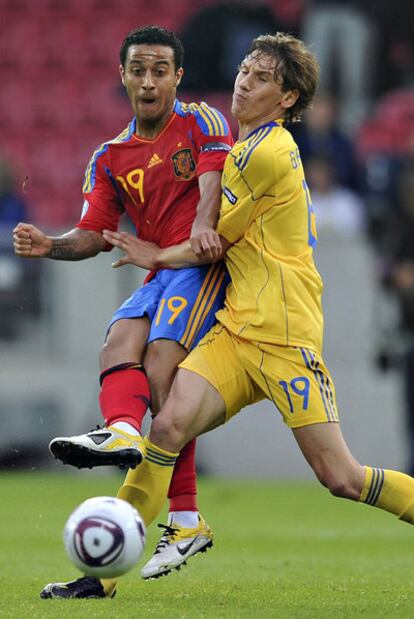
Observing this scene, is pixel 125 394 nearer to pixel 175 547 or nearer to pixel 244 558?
pixel 175 547

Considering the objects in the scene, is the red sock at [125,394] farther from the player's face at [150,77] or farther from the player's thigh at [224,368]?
the player's face at [150,77]

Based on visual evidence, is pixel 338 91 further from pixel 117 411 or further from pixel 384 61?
pixel 117 411

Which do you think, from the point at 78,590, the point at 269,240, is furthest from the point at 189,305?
the point at 78,590

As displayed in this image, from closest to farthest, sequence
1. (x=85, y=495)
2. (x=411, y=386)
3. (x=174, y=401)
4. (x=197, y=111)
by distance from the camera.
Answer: (x=174, y=401) < (x=197, y=111) < (x=85, y=495) < (x=411, y=386)

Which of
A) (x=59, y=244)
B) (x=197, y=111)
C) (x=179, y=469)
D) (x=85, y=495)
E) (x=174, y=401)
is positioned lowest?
(x=85, y=495)

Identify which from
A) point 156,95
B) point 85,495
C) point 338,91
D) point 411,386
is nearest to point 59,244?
point 156,95

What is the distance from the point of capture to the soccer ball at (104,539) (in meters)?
5.81

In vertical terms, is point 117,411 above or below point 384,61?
below

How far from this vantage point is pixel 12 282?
13.5 meters

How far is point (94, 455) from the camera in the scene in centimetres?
605

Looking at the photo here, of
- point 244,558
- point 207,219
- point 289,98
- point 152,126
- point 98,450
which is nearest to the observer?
point 98,450

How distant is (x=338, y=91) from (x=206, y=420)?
10791 mm

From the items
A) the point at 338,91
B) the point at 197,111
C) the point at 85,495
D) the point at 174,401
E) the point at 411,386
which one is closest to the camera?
the point at 174,401

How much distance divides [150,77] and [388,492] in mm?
2162
